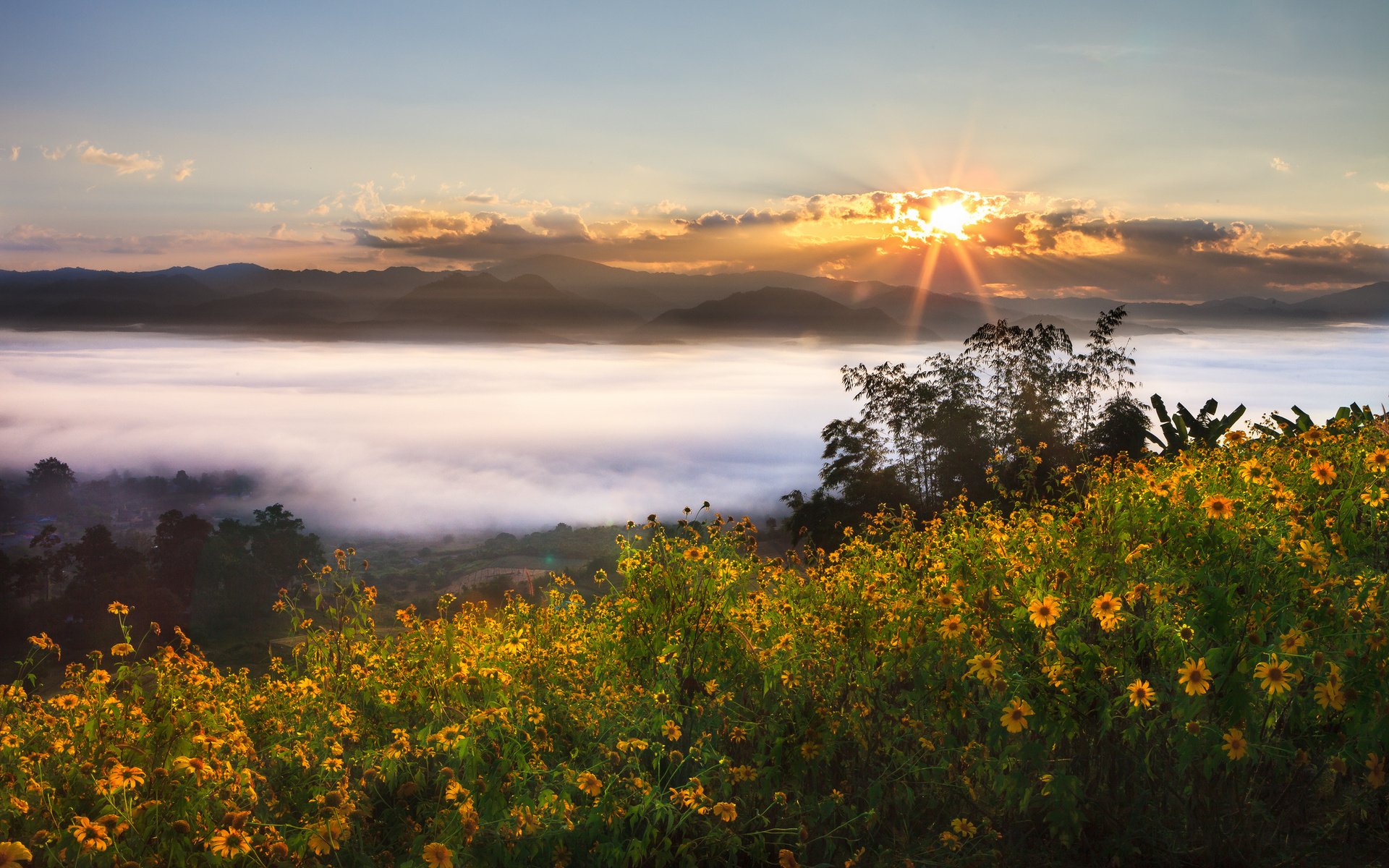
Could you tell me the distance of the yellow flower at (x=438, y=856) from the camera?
2.90 meters

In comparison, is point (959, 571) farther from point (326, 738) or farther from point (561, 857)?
point (326, 738)

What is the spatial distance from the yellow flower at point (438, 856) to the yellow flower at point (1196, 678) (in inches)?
99.2

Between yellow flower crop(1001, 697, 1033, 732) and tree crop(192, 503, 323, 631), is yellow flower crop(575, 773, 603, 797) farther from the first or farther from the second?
tree crop(192, 503, 323, 631)

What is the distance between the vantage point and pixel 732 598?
5.31 metres

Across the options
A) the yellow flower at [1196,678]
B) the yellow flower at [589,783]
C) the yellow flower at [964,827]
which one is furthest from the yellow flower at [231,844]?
the yellow flower at [1196,678]

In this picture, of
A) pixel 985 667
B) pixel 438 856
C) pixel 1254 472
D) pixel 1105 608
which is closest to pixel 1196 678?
pixel 1105 608

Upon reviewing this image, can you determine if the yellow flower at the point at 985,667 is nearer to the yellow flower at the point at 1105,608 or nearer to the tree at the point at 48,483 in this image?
the yellow flower at the point at 1105,608

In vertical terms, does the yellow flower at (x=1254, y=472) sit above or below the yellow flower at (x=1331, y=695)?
above

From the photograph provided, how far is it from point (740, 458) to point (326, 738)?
308 feet

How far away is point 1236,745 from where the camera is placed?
325 centimetres

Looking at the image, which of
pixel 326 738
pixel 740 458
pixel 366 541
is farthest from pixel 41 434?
pixel 326 738

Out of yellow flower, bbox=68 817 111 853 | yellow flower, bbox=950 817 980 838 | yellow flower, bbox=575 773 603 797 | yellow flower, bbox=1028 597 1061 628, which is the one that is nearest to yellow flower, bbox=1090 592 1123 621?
yellow flower, bbox=1028 597 1061 628

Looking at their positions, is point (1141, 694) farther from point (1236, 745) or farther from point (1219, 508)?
point (1219, 508)

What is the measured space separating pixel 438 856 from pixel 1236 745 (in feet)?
8.96
